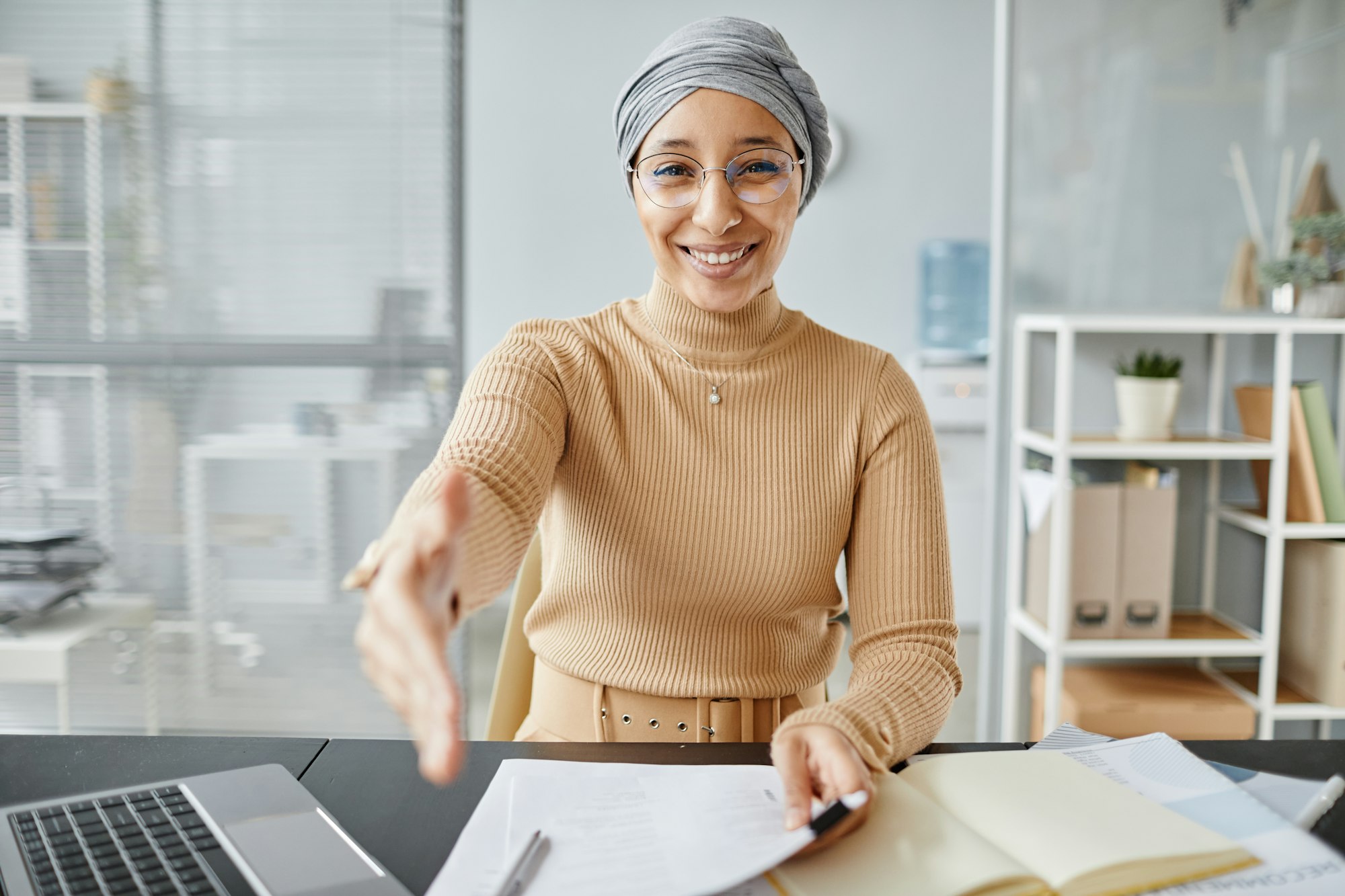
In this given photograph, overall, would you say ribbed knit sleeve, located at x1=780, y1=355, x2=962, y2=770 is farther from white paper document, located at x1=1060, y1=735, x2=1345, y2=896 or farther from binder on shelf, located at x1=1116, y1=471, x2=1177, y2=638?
binder on shelf, located at x1=1116, y1=471, x2=1177, y2=638

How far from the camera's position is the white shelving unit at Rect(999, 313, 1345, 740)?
2213 mm

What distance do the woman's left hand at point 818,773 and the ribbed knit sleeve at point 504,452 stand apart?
27 centimetres

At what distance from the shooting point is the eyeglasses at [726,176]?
1.12 metres

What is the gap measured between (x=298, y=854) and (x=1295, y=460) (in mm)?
2271

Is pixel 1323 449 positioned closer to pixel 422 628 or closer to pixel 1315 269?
pixel 1315 269

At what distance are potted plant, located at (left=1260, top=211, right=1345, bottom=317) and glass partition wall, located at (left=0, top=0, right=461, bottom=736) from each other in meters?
2.05

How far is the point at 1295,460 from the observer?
226 centimetres

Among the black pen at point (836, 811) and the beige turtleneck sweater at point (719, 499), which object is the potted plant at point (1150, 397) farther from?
the black pen at point (836, 811)

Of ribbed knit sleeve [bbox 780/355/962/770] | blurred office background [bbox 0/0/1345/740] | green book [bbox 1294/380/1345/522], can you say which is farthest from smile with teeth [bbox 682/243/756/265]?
green book [bbox 1294/380/1345/522]

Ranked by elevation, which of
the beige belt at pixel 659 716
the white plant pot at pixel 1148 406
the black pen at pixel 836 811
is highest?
the white plant pot at pixel 1148 406

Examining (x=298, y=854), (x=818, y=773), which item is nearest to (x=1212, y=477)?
(x=818, y=773)

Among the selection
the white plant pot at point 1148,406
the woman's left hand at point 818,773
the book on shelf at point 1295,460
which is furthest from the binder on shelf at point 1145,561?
the woman's left hand at point 818,773

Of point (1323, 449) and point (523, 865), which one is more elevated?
point (1323, 449)

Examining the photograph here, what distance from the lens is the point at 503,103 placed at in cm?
443
